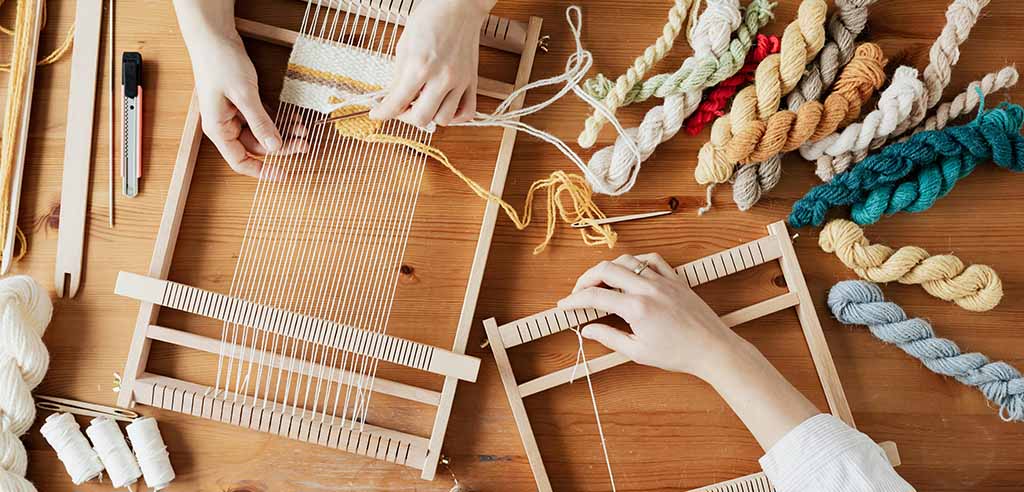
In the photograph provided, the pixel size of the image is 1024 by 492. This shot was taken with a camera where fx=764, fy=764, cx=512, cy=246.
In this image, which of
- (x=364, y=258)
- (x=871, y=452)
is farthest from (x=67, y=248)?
(x=871, y=452)

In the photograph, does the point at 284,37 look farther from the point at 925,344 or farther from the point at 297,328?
the point at 925,344

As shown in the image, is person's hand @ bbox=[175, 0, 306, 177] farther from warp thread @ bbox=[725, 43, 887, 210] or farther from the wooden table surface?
warp thread @ bbox=[725, 43, 887, 210]

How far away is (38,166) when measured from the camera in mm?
1457

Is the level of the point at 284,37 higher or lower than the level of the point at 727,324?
higher

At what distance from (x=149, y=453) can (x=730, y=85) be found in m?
1.26

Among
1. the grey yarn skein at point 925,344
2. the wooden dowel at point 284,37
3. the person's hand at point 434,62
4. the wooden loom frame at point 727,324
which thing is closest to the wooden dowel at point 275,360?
the wooden loom frame at point 727,324

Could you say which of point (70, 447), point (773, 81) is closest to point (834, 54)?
point (773, 81)

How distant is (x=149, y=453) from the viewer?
1369 mm

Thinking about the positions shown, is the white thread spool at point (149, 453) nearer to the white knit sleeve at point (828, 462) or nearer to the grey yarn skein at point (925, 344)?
the white knit sleeve at point (828, 462)

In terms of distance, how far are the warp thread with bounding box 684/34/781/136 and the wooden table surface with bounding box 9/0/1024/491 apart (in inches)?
2.1

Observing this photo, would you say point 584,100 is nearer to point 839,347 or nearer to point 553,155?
point 553,155

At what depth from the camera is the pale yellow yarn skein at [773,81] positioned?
1375mm

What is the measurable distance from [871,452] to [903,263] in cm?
37

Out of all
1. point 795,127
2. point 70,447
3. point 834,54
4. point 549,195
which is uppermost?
point 834,54
